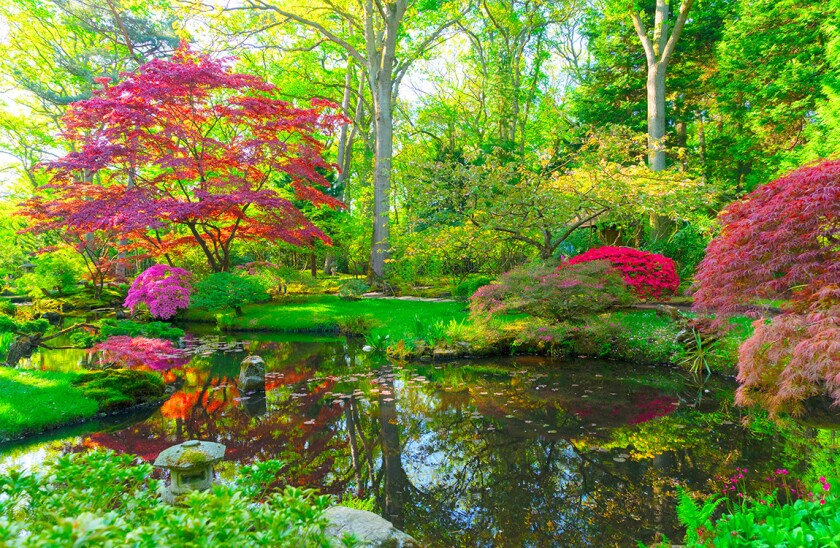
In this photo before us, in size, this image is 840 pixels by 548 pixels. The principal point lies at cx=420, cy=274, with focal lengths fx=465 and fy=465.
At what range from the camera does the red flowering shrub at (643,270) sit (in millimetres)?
9773

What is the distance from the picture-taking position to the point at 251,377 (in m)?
7.05

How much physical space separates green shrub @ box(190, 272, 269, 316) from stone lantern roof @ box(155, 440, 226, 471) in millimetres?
9390

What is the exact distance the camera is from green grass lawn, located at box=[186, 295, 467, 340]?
1144 centimetres

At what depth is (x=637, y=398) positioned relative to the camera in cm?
629

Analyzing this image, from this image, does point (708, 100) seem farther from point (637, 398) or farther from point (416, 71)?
point (637, 398)

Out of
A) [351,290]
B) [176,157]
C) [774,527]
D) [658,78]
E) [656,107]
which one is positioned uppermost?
[658,78]

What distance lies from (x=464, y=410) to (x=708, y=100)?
1880cm

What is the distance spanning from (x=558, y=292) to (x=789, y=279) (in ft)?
12.8

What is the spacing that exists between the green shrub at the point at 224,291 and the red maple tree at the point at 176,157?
1.11 meters

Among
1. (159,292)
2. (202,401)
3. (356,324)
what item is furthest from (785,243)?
(159,292)

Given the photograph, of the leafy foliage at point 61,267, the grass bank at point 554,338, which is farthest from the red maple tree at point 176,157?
the grass bank at point 554,338

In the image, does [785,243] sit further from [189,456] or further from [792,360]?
[189,456]

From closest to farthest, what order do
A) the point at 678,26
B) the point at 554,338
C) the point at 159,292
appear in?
1. the point at 554,338
2. the point at 159,292
3. the point at 678,26

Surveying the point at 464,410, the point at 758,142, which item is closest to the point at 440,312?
the point at 464,410
